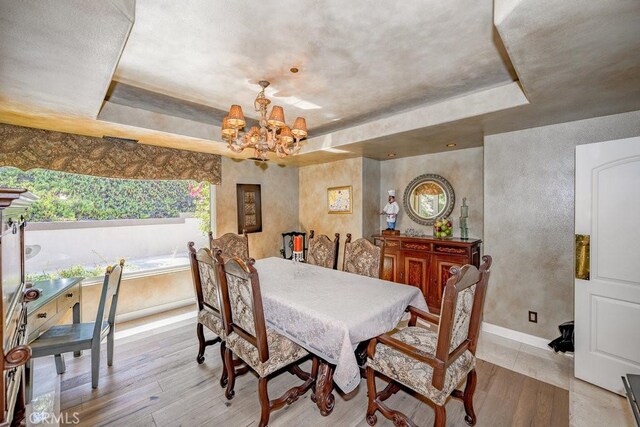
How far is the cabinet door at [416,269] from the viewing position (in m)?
3.70

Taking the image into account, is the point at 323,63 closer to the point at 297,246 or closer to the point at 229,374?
the point at 297,246

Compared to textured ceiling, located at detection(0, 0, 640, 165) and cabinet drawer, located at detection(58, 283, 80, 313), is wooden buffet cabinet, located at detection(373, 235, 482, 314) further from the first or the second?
cabinet drawer, located at detection(58, 283, 80, 313)

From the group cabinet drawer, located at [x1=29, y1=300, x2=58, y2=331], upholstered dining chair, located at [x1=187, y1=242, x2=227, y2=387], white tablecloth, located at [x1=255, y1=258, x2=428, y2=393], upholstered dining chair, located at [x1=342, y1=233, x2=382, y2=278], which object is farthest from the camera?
upholstered dining chair, located at [x1=342, y1=233, x2=382, y2=278]

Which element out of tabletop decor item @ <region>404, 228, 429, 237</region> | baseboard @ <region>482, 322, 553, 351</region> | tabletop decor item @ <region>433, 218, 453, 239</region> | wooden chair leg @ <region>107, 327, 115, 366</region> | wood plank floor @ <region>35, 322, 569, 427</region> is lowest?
wood plank floor @ <region>35, 322, 569, 427</region>

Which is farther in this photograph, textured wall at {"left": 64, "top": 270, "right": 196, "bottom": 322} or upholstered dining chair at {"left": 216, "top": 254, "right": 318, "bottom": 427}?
textured wall at {"left": 64, "top": 270, "right": 196, "bottom": 322}

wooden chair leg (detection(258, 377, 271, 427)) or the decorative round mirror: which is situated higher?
the decorative round mirror

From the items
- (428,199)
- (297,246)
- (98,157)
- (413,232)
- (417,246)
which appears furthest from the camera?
(413,232)

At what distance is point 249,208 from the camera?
4.71 metres

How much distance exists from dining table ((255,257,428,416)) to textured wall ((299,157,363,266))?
2133 millimetres

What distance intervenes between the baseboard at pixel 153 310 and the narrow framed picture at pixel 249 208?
1317 millimetres

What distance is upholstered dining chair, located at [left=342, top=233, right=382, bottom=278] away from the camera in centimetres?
281

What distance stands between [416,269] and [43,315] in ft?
12.6

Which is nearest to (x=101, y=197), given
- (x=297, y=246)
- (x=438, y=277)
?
(x=297, y=246)

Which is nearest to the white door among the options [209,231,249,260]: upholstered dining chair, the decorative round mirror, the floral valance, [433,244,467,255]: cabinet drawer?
[433,244,467,255]: cabinet drawer
